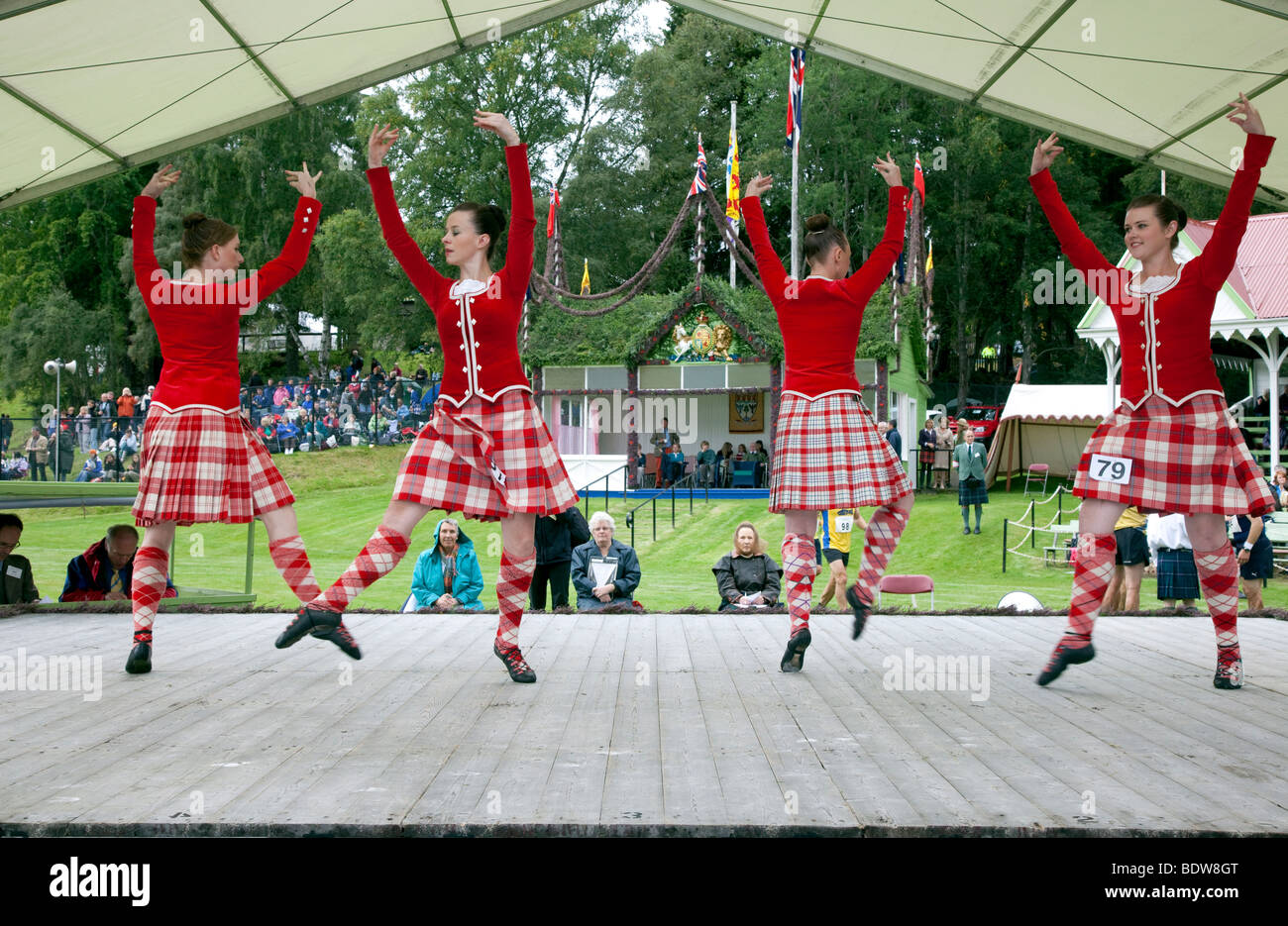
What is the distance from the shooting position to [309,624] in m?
4.24

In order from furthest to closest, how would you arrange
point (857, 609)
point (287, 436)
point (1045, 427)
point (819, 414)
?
1. point (1045, 427)
2. point (287, 436)
3. point (857, 609)
4. point (819, 414)

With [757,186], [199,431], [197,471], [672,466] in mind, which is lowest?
[672,466]

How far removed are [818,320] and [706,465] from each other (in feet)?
64.8

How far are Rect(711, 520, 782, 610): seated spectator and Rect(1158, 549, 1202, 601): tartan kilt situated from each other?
368 cm

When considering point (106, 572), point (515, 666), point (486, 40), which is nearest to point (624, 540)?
point (106, 572)

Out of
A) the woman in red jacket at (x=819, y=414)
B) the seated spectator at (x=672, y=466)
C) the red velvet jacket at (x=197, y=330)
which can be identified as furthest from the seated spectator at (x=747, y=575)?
the seated spectator at (x=672, y=466)

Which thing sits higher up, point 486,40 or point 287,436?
point 486,40

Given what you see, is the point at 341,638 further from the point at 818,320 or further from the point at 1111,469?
the point at 1111,469

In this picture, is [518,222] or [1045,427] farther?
[1045,427]

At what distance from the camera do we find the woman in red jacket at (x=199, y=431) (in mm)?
4598

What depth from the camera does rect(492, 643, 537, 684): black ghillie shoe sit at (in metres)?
4.52

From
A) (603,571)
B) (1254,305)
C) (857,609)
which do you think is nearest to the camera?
(857,609)
